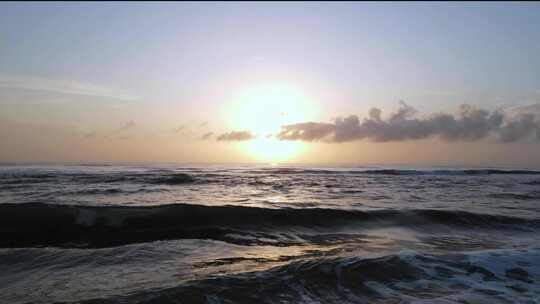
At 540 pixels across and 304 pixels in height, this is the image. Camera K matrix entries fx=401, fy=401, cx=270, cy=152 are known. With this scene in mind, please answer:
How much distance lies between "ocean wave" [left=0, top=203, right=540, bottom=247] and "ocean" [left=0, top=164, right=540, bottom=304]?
0.11 feet

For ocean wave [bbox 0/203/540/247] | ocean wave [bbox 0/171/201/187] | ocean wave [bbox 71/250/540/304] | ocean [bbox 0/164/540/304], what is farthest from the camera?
ocean wave [bbox 0/171/201/187]

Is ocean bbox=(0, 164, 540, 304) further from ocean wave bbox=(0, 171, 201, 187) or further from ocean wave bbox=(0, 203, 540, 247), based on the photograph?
ocean wave bbox=(0, 171, 201, 187)

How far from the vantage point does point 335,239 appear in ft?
33.9

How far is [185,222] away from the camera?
12312 mm

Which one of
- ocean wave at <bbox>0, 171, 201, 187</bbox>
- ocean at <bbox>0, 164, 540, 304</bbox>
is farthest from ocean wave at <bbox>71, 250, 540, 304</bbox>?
ocean wave at <bbox>0, 171, 201, 187</bbox>

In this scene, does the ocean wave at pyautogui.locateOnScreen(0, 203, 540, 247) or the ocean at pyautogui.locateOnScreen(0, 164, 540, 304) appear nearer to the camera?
the ocean at pyautogui.locateOnScreen(0, 164, 540, 304)

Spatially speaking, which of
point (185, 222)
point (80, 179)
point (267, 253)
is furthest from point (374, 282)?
point (80, 179)

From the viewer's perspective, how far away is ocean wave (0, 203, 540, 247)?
1028cm

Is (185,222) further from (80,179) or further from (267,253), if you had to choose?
(80,179)

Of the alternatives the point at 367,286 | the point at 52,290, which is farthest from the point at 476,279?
the point at 52,290

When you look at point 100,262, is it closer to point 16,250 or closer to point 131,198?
point 16,250

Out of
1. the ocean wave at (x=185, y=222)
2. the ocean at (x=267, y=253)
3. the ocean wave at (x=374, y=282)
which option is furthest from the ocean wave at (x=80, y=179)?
the ocean wave at (x=374, y=282)

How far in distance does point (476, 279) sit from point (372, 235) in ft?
13.3

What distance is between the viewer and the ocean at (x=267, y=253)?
591 cm
